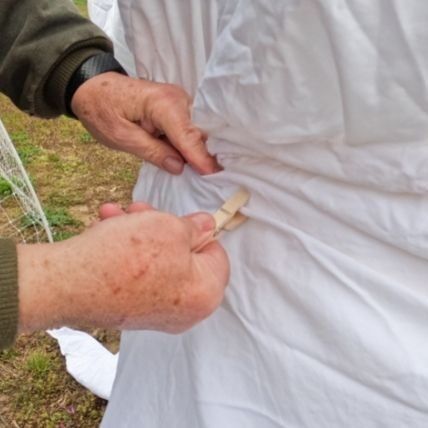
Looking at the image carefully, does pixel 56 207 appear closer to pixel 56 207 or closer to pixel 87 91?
pixel 56 207

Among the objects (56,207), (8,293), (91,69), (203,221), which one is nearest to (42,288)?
(8,293)

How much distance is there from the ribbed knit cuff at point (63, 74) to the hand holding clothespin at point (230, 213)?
0.36 meters

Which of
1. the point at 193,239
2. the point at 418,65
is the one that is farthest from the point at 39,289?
the point at 418,65

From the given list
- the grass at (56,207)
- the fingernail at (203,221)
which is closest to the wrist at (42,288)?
the fingernail at (203,221)

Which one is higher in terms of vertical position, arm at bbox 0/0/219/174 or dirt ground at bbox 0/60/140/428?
arm at bbox 0/0/219/174

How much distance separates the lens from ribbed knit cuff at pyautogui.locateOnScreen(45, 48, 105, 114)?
0.85 m

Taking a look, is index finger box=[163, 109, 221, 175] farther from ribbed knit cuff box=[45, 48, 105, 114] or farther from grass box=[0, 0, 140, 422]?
grass box=[0, 0, 140, 422]

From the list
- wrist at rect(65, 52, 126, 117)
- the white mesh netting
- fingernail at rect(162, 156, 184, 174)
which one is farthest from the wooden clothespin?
the white mesh netting

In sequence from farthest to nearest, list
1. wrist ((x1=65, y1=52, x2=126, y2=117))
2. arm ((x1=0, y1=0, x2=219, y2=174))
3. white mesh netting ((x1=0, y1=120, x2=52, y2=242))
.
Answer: white mesh netting ((x1=0, y1=120, x2=52, y2=242)) → wrist ((x1=65, y1=52, x2=126, y2=117)) → arm ((x1=0, y1=0, x2=219, y2=174))

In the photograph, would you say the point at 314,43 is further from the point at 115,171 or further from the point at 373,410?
the point at 115,171

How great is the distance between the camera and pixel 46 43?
0.88 metres

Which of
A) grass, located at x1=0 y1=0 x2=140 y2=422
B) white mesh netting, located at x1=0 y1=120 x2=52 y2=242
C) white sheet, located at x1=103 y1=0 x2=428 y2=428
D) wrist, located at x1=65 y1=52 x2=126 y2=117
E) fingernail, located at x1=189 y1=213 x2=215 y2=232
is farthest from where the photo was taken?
white mesh netting, located at x1=0 y1=120 x2=52 y2=242

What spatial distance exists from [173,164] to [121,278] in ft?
0.70

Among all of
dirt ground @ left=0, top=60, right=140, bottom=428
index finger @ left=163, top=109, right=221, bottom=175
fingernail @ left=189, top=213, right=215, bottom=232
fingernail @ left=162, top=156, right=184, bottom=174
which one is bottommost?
dirt ground @ left=0, top=60, right=140, bottom=428
